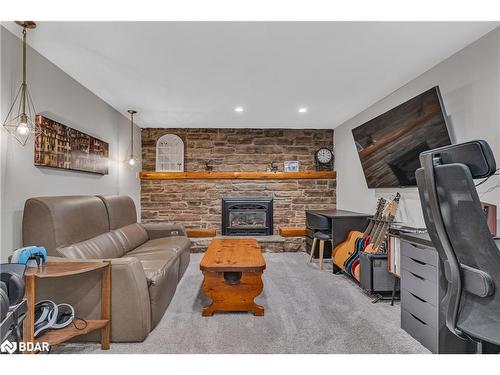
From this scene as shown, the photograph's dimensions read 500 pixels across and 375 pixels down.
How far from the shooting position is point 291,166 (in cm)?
555

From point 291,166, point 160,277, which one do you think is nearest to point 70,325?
point 160,277

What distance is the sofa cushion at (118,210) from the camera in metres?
3.29

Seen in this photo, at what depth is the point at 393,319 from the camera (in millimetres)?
2402

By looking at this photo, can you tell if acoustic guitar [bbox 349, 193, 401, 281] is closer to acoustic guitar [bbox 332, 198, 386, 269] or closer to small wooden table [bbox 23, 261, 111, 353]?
acoustic guitar [bbox 332, 198, 386, 269]

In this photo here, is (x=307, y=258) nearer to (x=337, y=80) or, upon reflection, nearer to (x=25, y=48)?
(x=337, y=80)

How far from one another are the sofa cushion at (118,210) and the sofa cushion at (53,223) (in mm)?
653

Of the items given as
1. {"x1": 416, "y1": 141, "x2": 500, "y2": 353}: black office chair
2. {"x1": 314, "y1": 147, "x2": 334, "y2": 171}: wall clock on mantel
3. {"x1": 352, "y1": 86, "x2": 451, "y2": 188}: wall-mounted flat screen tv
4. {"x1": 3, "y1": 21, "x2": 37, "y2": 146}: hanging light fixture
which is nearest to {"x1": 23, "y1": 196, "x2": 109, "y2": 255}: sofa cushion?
{"x1": 3, "y1": 21, "x2": 37, "y2": 146}: hanging light fixture

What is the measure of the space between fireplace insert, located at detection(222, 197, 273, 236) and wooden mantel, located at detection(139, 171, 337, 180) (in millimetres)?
418

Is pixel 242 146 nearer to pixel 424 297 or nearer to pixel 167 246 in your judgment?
pixel 167 246

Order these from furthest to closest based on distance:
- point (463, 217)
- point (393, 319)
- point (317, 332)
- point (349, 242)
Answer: point (349, 242) → point (393, 319) → point (317, 332) → point (463, 217)

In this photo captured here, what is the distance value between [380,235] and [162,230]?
2884 millimetres
